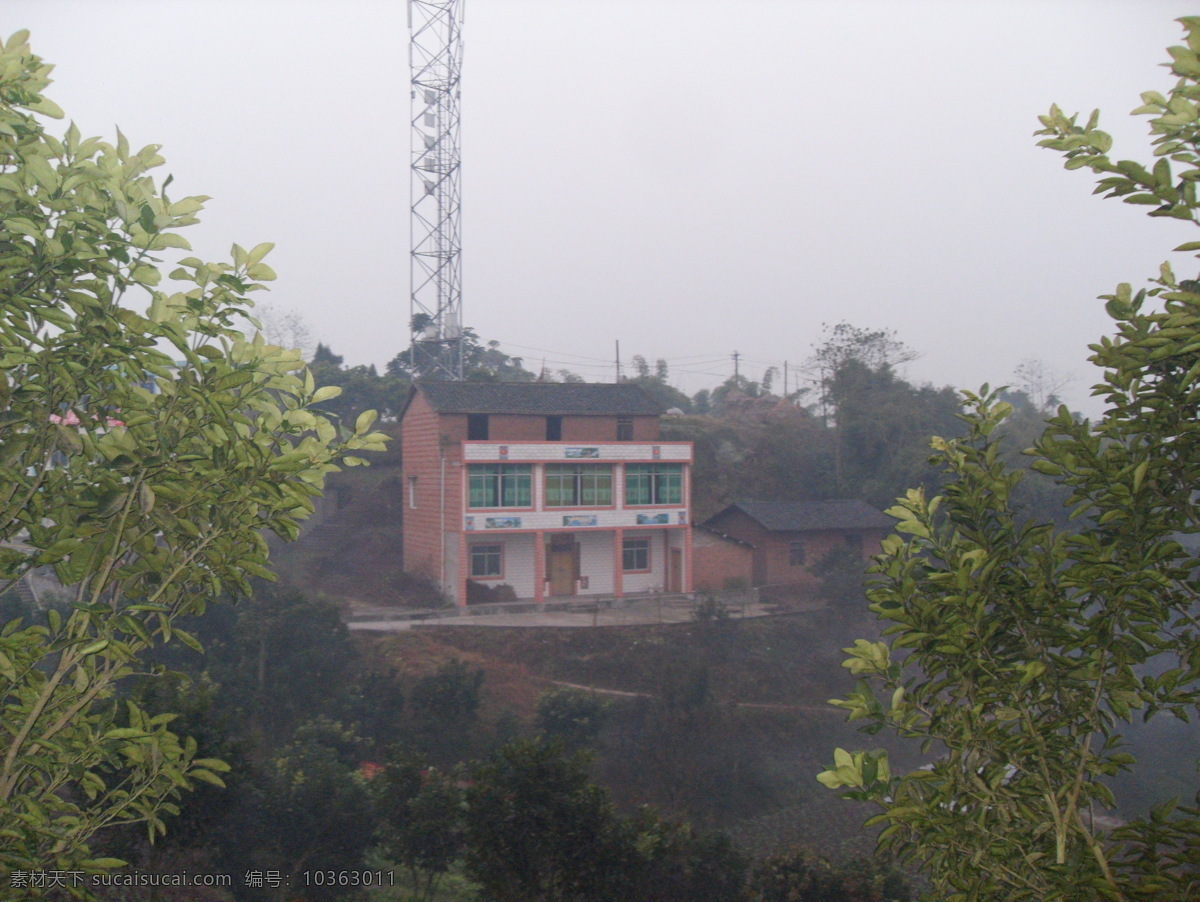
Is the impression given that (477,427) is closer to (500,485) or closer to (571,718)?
(500,485)

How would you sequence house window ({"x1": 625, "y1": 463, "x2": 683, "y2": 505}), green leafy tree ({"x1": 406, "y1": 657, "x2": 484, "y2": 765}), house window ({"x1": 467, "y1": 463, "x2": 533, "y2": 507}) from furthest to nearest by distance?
house window ({"x1": 625, "y1": 463, "x2": 683, "y2": 505}) → house window ({"x1": 467, "y1": 463, "x2": 533, "y2": 507}) → green leafy tree ({"x1": 406, "y1": 657, "x2": 484, "y2": 765})

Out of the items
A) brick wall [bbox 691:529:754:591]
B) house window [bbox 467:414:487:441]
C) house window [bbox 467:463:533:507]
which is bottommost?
brick wall [bbox 691:529:754:591]

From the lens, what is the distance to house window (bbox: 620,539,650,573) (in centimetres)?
2314

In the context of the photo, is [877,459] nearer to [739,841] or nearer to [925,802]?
[739,841]

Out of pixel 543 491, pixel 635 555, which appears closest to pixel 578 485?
pixel 543 491

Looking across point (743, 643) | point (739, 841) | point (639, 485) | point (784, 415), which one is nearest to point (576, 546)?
point (639, 485)

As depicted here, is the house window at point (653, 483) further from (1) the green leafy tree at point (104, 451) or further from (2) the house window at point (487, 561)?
(1) the green leafy tree at point (104, 451)

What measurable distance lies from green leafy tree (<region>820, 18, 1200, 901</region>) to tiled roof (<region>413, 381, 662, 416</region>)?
1982 cm

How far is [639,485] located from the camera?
22750 millimetres

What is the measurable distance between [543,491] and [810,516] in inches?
337

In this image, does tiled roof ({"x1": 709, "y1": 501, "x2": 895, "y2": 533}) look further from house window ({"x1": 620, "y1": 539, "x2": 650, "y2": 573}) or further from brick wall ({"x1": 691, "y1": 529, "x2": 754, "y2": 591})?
house window ({"x1": 620, "y1": 539, "x2": 650, "y2": 573})

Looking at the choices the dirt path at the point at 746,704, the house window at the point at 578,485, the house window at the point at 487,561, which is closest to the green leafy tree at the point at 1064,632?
the dirt path at the point at 746,704

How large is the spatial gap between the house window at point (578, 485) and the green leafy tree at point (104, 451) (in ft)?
62.6

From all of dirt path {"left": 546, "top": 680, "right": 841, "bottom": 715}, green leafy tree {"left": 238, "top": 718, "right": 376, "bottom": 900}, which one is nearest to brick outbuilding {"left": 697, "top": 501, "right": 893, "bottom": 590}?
dirt path {"left": 546, "top": 680, "right": 841, "bottom": 715}
